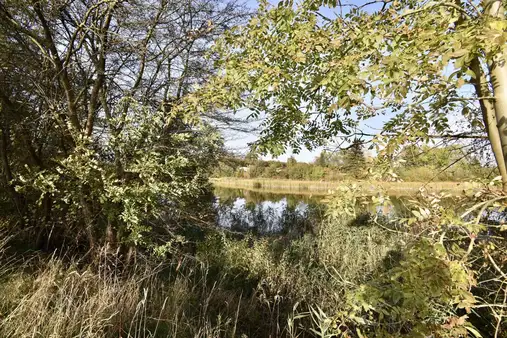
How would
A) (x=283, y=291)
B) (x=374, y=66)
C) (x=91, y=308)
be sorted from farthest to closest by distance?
(x=283, y=291), (x=91, y=308), (x=374, y=66)

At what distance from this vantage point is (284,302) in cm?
456

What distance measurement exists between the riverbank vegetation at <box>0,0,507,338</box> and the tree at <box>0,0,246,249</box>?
3cm

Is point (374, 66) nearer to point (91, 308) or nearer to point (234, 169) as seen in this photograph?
point (91, 308)

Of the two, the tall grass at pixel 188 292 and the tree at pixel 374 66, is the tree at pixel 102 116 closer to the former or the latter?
the tall grass at pixel 188 292

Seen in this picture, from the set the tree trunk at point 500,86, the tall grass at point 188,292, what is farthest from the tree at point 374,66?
the tall grass at point 188,292

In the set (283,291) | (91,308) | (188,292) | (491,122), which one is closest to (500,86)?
(491,122)

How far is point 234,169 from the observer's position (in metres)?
6.49

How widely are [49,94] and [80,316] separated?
11.6 feet

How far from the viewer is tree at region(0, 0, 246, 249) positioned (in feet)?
13.5

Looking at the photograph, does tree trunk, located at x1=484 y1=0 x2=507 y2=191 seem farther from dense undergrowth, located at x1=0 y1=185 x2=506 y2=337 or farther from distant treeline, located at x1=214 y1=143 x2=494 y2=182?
dense undergrowth, located at x1=0 y1=185 x2=506 y2=337

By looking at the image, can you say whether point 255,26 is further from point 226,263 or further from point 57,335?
point 226,263

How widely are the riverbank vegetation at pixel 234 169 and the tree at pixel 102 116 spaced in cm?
3

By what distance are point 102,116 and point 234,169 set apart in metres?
2.56

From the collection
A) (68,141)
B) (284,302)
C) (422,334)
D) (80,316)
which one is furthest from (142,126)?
→ (422,334)
